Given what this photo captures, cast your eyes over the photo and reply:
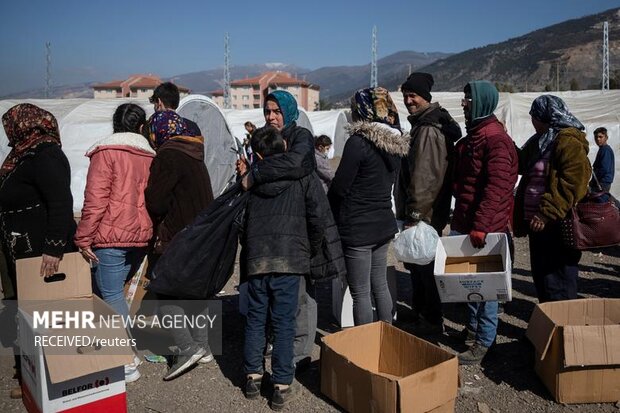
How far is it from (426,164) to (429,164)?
0.02 meters

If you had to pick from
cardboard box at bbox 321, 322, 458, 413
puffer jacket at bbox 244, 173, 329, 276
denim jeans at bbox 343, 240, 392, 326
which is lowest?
cardboard box at bbox 321, 322, 458, 413

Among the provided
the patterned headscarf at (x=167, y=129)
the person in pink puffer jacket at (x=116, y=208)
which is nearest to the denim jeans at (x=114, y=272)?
the person in pink puffer jacket at (x=116, y=208)

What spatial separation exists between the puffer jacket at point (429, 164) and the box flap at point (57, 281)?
2267 mm

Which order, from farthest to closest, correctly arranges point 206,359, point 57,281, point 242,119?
point 242,119
point 206,359
point 57,281

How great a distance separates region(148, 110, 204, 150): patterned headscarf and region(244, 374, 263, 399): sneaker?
5.46ft

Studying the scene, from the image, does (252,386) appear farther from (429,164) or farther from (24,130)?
(24,130)

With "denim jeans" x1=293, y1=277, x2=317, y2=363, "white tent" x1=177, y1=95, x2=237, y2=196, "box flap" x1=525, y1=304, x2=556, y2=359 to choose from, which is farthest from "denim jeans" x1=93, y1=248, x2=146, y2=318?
"white tent" x1=177, y1=95, x2=237, y2=196

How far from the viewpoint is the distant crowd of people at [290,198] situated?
3.13 m

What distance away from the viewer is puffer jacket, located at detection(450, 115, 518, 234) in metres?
3.47

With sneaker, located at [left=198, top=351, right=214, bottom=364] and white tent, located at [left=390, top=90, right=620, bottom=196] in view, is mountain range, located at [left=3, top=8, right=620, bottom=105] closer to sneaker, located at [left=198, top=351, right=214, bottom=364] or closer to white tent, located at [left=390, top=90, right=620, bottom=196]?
white tent, located at [left=390, top=90, right=620, bottom=196]

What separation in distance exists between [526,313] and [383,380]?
2.73m

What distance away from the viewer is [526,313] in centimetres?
487

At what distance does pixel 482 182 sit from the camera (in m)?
3.60

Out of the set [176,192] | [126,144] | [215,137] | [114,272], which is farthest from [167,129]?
[215,137]
